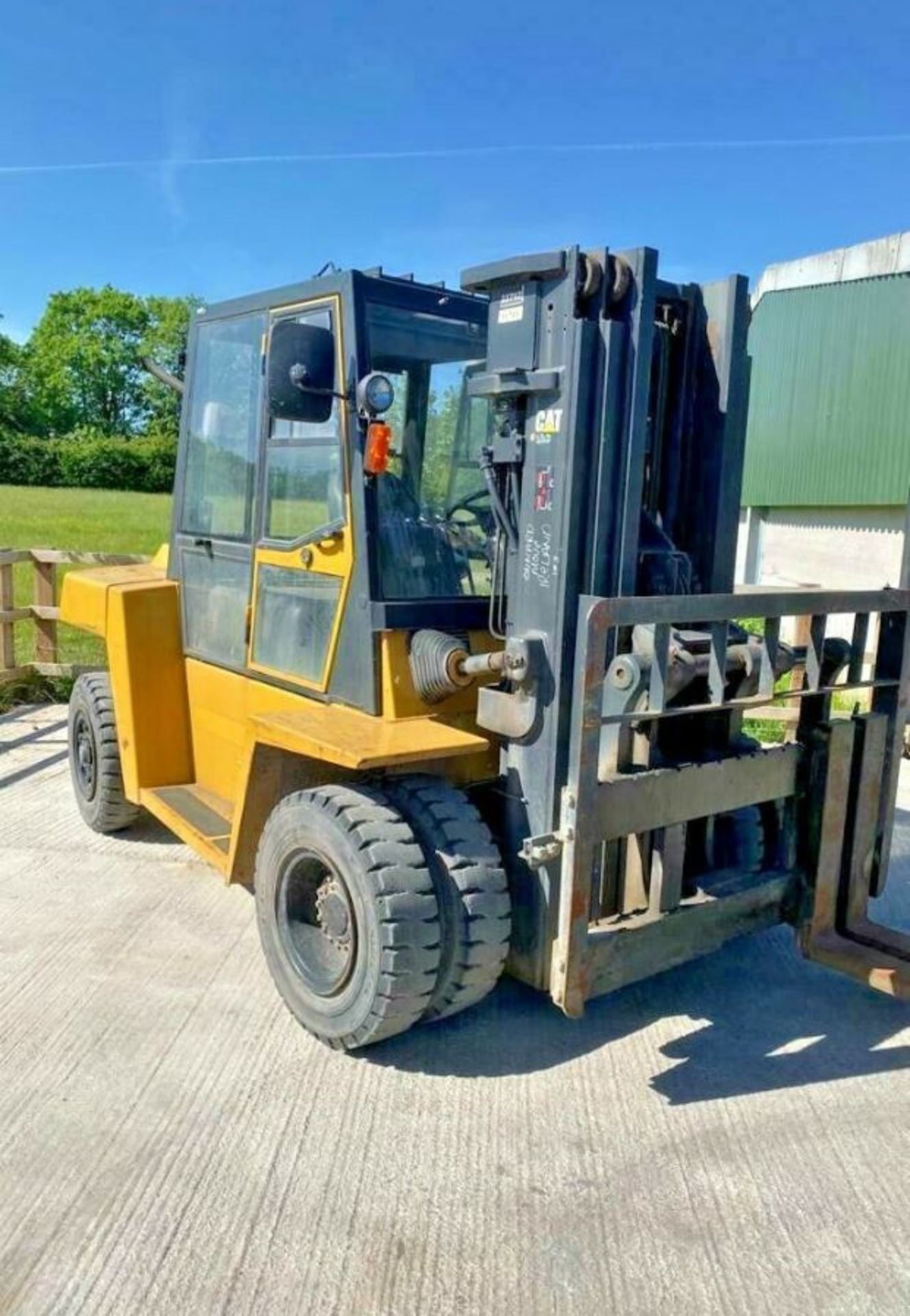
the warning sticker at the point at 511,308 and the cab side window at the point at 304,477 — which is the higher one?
the warning sticker at the point at 511,308

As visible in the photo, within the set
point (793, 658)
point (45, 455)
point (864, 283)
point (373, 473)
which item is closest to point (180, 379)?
point (373, 473)

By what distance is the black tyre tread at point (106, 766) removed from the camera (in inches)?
216

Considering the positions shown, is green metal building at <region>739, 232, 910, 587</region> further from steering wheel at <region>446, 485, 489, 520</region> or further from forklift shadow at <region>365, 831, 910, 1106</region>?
steering wheel at <region>446, 485, 489, 520</region>

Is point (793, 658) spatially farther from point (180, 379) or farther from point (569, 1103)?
point (180, 379)

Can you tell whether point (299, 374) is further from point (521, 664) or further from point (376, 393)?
point (521, 664)

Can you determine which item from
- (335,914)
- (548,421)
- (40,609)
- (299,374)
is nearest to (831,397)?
(40,609)

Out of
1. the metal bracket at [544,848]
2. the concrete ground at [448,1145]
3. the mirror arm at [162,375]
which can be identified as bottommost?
the concrete ground at [448,1145]

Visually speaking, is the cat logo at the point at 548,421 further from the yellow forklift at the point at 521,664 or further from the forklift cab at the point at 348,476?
the forklift cab at the point at 348,476

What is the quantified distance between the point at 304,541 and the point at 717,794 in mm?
1813

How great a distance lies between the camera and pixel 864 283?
16.6 meters

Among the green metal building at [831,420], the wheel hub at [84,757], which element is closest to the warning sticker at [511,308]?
the wheel hub at [84,757]

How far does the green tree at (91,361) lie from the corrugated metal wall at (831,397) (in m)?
63.1

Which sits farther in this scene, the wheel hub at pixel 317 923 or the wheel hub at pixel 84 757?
the wheel hub at pixel 84 757

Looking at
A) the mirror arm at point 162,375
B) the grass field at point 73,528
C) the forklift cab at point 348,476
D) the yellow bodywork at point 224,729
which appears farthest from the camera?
the grass field at point 73,528
